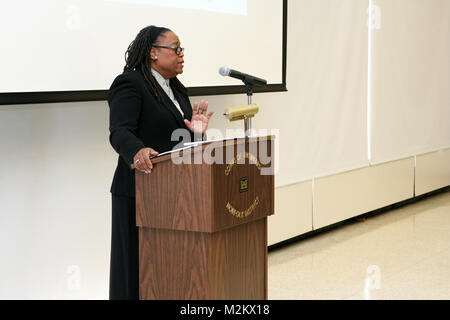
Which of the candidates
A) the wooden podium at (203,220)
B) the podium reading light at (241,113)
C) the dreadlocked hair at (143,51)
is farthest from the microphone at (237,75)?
the dreadlocked hair at (143,51)

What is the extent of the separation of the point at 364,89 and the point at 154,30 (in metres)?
3.66

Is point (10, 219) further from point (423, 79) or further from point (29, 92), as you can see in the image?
point (423, 79)

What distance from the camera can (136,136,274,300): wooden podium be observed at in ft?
7.79

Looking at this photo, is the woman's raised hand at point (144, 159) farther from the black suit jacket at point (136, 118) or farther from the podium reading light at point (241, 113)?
the podium reading light at point (241, 113)

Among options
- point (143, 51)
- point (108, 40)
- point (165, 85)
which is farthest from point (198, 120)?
point (108, 40)

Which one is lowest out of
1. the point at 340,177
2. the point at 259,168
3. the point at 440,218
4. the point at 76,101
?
the point at 440,218

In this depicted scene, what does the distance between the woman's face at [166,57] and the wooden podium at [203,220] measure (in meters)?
0.50

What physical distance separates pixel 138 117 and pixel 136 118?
0.10ft

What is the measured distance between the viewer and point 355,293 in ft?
13.7

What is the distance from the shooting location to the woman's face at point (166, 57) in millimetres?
2787

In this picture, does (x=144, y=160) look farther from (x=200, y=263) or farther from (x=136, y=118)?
(x=200, y=263)

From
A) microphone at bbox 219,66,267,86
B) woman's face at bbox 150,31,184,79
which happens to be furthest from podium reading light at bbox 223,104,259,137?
woman's face at bbox 150,31,184,79

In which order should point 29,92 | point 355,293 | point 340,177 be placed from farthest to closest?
point 340,177 → point 355,293 → point 29,92
